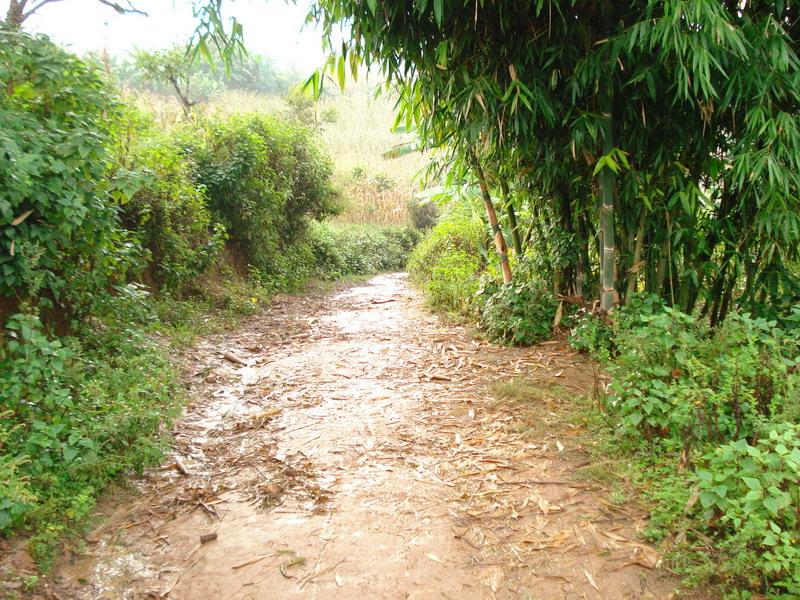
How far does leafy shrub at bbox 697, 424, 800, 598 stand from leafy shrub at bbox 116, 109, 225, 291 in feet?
16.9

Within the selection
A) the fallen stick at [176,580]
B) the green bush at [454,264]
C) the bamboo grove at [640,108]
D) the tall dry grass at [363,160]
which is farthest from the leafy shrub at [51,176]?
the tall dry grass at [363,160]

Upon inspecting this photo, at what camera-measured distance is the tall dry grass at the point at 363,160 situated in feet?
69.8

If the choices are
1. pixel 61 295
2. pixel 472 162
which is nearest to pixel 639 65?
pixel 472 162

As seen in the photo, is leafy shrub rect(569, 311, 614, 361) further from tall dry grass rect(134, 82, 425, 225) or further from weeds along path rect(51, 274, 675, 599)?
tall dry grass rect(134, 82, 425, 225)

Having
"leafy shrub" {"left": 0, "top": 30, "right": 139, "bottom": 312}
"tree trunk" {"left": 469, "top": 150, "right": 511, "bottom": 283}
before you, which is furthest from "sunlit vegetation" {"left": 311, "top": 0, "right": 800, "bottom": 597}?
"leafy shrub" {"left": 0, "top": 30, "right": 139, "bottom": 312}

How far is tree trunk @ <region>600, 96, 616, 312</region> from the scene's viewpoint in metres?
3.71

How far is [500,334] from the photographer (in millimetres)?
5523

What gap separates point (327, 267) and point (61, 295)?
9791 millimetres

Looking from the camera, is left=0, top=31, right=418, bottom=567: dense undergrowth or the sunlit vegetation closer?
the sunlit vegetation

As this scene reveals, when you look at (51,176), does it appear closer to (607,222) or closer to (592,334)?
(607,222)

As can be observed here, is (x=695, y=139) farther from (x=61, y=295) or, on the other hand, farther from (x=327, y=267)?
(x=327, y=267)

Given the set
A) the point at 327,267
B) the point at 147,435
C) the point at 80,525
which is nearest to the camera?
the point at 80,525

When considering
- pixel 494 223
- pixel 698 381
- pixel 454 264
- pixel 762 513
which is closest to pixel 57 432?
pixel 762 513

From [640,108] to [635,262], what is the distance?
120 cm
